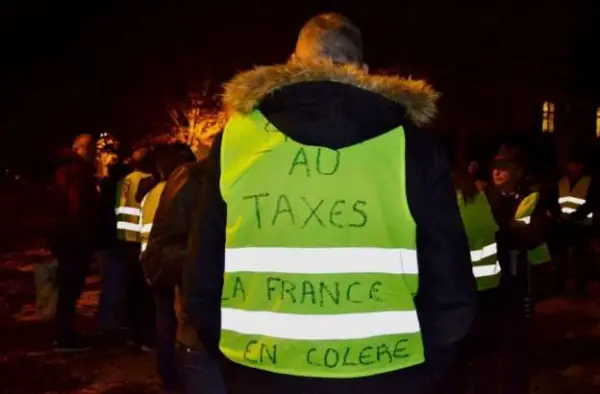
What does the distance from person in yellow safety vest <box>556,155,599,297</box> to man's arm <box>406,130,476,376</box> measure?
29.5 feet

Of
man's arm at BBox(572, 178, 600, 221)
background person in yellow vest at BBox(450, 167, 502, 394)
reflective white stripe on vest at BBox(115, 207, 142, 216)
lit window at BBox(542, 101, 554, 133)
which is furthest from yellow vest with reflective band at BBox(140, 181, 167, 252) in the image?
lit window at BBox(542, 101, 554, 133)

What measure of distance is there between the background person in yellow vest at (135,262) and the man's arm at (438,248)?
19.3ft

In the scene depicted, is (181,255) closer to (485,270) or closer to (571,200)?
(485,270)

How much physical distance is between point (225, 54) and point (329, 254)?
20.9m

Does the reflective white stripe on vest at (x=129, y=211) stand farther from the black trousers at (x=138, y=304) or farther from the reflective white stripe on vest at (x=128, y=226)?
the black trousers at (x=138, y=304)

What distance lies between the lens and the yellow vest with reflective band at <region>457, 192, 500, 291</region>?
541cm

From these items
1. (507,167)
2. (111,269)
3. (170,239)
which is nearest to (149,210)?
(170,239)

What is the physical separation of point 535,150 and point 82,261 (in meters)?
24.8

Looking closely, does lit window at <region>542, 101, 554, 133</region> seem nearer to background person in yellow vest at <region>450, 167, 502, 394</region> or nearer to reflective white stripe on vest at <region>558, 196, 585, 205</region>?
reflective white stripe on vest at <region>558, 196, 585, 205</region>

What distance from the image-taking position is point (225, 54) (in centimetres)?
Answer: 2294

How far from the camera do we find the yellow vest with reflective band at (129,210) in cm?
820

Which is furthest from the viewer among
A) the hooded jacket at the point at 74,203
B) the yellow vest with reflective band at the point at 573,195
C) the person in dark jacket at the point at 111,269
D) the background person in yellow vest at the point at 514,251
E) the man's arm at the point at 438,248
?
the yellow vest with reflective band at the point at 573,195

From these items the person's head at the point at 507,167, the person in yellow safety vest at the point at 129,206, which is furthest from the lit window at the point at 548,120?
the person's head at the point at 507,167

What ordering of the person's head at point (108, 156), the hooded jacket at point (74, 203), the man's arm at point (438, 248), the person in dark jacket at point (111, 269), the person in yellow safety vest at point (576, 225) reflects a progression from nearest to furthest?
the man's arm at point (438, 248)
the hooded jacket at point (74, 203)
the person in dark jacket at point (111, 269)
the person's head at point (108, 156)
the person in yellow safety vest at point (576, 225)
